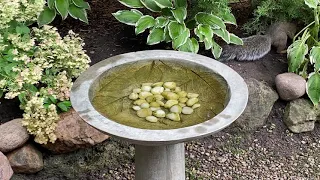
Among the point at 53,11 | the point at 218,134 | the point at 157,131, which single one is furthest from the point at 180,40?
the point at 157,131

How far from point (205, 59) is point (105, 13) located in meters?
1.83

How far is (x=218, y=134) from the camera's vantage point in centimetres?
376

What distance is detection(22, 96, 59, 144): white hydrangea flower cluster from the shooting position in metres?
3.06

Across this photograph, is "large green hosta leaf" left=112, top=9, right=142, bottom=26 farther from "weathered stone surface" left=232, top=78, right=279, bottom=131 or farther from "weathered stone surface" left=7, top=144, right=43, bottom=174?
"weathered stone surface" left=7, top=144, right=43, bottom=174

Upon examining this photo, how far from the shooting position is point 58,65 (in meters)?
3.31

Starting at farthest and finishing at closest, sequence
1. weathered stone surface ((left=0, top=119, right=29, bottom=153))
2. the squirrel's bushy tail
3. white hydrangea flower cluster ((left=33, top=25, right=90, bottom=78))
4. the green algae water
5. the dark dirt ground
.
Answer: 1. the squirrel's bushy tail
2. the dark dirt ground
3. white hydrangea flower cluster ((left=33, top=25, right=90, bottom=78))
4. weathered stone surface ((left=0, top=119, right=29, bottom=153))
5. the green algae water

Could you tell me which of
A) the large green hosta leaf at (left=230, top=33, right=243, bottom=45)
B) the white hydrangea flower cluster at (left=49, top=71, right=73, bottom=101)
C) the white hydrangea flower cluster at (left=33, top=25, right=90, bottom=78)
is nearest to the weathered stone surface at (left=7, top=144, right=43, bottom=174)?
the white hydrangea flower cluster at (left=49, top=71, right=73, bottom=101)

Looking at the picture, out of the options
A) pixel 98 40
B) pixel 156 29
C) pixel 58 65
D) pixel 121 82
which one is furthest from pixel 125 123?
pixel 98 40

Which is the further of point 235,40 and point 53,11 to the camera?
point 235,40

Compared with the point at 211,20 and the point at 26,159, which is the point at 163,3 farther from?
the point at 26,159

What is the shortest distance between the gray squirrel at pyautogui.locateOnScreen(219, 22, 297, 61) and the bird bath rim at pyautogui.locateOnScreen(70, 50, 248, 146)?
111 cm

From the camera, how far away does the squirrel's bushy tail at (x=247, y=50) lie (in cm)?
396

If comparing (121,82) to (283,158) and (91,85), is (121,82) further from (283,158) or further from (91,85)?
(283,158)

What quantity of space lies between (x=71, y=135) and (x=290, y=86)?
159 cm
